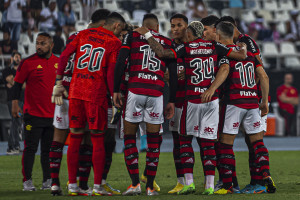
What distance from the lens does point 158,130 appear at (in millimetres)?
6941

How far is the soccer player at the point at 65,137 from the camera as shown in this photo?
6.99 meters

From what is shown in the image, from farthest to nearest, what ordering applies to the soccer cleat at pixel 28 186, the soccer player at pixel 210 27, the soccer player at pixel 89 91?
the soccer player at pixel 210 27, the soccer cleat at pixel 28 186, the soccer player at pixel 89 91

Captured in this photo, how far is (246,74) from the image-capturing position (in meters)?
7.38

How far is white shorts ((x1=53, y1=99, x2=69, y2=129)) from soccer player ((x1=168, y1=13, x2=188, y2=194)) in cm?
134

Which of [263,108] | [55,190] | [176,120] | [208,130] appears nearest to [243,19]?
[263,108]

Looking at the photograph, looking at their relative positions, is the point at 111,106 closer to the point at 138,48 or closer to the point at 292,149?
the point at 138,48

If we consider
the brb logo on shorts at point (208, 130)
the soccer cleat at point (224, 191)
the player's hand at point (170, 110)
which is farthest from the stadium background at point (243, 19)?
the soccer cleat at point (224, 191)

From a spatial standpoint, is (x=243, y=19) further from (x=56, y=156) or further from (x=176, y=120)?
(x=56, y=156)

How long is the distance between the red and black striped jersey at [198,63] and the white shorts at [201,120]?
0.09 meters

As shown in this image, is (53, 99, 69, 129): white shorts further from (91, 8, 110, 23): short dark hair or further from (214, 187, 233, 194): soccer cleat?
(214, 187, 233, 194): soccer cleat

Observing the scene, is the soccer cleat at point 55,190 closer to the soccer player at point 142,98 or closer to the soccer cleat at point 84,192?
the soccer cleat at point 84,192

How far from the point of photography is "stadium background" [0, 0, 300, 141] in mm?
19086

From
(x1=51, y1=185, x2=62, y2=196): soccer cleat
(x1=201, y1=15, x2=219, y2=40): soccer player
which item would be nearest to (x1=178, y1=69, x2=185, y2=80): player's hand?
(x1=201, y1=15, x2=219, y2=40): soccer player

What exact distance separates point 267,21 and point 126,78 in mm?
18868
